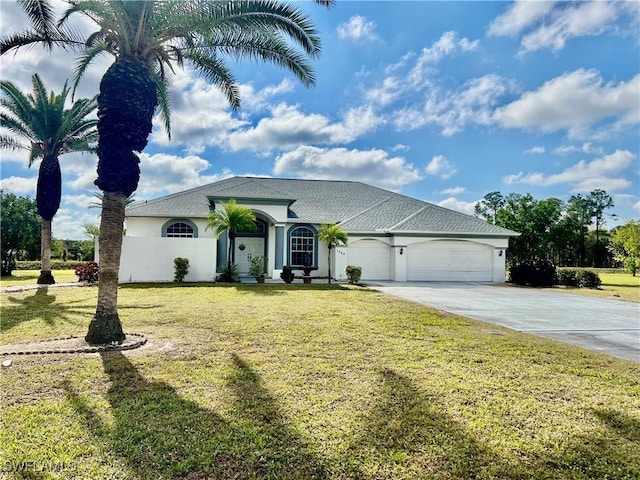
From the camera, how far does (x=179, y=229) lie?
76.2 feet

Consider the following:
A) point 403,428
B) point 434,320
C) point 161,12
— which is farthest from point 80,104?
point 403,428

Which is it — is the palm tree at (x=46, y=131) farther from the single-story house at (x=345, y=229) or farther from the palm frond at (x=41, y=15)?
the palm frond at (x=41, y=15)

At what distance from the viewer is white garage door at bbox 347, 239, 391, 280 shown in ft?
78.8

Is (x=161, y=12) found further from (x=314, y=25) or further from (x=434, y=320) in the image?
(x=434, y=320)

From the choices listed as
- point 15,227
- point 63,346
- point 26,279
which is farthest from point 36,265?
point 63,346

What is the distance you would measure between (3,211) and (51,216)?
1329 centimetres

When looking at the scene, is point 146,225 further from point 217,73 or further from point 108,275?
point 108,275

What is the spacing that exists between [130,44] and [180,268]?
13.4 metres

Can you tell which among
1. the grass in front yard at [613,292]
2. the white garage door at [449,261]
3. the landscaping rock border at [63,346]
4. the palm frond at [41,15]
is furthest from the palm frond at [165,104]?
the grass in front yard at [613,292]

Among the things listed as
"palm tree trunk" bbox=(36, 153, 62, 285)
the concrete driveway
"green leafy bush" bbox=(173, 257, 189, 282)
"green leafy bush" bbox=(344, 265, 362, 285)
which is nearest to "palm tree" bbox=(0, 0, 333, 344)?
the concrete driveway

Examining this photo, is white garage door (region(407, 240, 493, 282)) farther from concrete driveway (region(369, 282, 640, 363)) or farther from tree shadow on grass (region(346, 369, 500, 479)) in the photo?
tree shadow on grass (region(346, 369, 500, 479))

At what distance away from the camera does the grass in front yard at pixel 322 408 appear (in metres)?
3.34

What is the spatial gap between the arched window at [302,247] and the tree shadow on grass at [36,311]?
13.4 meters

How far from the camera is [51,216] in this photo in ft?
61.5
